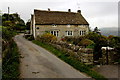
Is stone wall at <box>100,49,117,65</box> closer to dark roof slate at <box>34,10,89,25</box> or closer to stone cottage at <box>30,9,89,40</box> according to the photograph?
stone cottage at <box>30,9,89,40</box>

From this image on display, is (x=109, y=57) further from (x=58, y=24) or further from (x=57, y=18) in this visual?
(x=57, y=18)

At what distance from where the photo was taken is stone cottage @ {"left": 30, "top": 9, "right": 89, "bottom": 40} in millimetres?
29312

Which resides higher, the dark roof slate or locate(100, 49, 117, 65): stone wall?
the dark roof slate

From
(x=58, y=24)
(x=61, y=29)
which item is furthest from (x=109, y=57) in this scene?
(x=61, y=29)

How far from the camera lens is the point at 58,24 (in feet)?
101

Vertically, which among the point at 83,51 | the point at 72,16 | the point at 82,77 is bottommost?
the point at 82,77

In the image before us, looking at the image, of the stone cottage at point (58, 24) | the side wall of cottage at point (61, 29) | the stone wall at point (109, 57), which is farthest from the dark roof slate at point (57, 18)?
the stone wall at point (109, 57)

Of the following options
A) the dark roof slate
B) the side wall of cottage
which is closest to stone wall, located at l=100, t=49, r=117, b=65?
the side wall of cottage

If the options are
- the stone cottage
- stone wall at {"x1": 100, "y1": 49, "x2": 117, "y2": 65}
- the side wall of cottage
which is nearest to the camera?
stone wall at {"x1": 100, "y1": 49, "x2": 117, "y2": 65}

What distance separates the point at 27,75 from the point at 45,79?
132 centimetres

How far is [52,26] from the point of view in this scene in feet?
99.5

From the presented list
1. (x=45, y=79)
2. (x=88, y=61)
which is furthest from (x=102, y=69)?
(x=45, y=79)

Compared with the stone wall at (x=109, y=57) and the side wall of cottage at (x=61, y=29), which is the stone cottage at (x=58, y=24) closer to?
the side wall of cottage at (x=61, y=29)

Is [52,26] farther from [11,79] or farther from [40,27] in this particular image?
[11,79]
